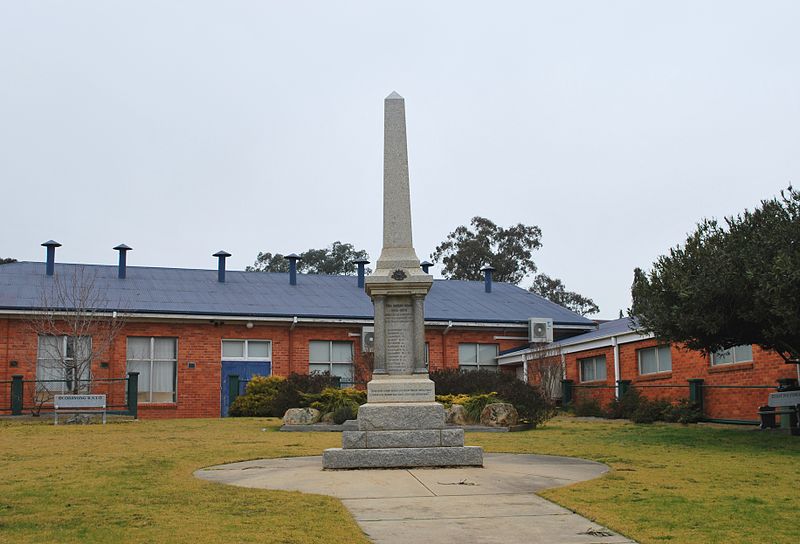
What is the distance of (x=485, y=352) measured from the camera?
33250 mm

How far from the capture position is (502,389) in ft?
68.9

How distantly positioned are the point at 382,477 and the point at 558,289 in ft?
165

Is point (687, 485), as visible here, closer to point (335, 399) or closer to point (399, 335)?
point (399, 335)

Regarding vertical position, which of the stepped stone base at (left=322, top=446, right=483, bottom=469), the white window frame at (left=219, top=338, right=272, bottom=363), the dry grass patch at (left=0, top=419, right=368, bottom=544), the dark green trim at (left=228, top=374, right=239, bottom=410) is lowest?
the dry grass patch at (left=0, top=419, right=368, bottom=544)

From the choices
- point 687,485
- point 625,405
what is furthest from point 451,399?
point 687,485

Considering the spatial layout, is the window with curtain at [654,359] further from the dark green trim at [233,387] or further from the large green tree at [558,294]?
the large green tree at [558,294]

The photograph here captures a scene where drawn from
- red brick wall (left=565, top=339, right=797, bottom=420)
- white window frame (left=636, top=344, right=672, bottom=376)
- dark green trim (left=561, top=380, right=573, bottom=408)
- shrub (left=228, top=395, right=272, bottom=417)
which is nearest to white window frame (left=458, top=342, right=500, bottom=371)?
dark green trim (left=561, top=380, right=573, bottom=408)

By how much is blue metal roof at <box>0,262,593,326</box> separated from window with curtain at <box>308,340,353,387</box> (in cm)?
117

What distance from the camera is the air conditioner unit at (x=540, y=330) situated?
3259cm

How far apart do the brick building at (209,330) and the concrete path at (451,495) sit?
54.3 ft

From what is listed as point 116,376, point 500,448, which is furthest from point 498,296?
point 500,448

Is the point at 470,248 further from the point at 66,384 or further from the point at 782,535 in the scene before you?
the point at 782,535

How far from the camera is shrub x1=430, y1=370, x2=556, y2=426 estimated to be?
19.9 metres

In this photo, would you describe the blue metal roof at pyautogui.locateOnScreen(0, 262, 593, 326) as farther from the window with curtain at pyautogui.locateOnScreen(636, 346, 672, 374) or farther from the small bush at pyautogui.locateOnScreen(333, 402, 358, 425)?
the small bush at pyautogui.locateOnScreen(333, 402, 358, 425)
